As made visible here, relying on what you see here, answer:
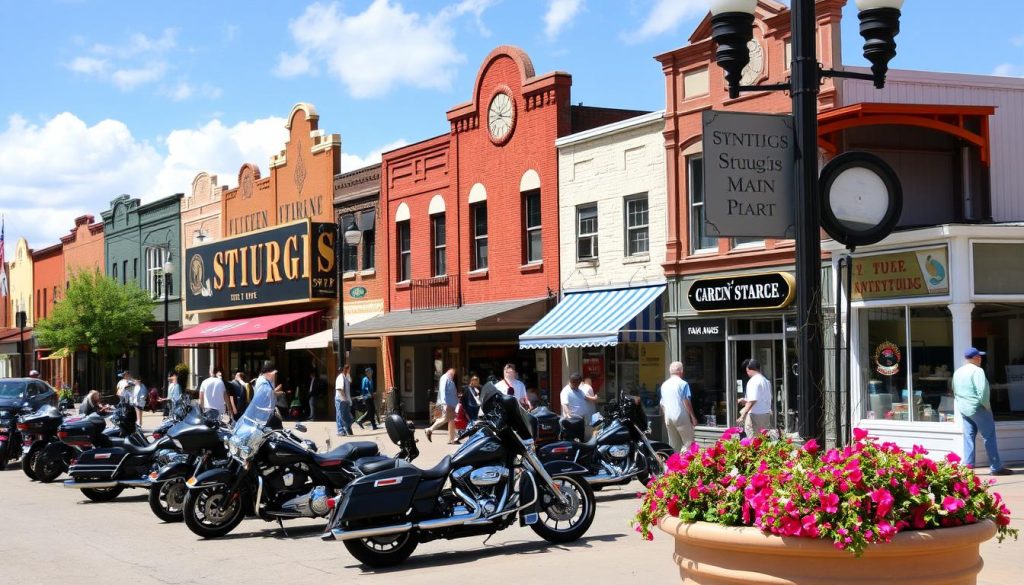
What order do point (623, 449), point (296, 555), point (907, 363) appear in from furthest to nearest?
point (907, 363)
point (623, 449)
point (296, 555)

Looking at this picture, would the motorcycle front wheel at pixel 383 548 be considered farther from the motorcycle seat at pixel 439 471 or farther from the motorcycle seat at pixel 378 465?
the motorcycle seat at pixel 378 465

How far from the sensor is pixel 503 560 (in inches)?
418

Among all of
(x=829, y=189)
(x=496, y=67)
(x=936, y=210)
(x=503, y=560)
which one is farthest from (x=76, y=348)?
(x=829, y=189)

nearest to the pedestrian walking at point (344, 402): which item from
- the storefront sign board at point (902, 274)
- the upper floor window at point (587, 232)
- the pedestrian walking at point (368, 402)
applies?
the pedestrian walking at point (368, 402)

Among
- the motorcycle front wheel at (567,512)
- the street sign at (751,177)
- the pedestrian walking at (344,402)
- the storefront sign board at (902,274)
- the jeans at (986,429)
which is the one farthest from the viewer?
the pedestrian walking at (344,402)

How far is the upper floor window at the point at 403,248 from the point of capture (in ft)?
107

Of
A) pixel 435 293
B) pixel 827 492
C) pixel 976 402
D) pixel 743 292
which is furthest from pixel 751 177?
pixel 435 293

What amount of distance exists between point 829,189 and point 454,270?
22547mm

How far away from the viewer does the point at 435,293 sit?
30875mm

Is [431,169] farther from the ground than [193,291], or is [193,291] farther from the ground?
[431,169]

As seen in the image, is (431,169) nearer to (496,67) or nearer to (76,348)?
(496,67)

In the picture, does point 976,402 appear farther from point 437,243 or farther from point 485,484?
point 437,243

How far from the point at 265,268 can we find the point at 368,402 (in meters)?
8.28

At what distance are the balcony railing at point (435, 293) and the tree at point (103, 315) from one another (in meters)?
18.6
